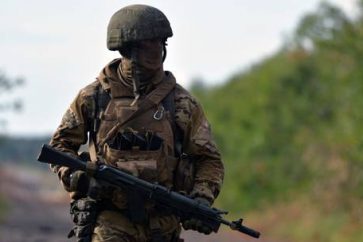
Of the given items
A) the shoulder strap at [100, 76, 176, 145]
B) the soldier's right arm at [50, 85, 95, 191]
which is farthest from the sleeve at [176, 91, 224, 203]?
the soldier's right arm at [50, 85, 95, 191]

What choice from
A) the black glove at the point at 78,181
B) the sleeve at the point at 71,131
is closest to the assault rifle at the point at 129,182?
the black glove at the point at 78,181

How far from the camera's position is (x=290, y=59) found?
1945 inches

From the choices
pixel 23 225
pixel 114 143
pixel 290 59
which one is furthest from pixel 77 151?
pixel 290 59

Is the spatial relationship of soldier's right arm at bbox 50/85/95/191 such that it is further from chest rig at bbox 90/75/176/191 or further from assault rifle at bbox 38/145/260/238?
assault rifle at bbox 38/145/260/238

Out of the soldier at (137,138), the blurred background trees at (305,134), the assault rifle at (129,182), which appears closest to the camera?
the assault rifle at (129,182)

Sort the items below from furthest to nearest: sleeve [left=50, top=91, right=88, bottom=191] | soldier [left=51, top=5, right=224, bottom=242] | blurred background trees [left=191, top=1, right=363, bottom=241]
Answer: blurred background trees [left=191, top=1, right=363, bottom=241] → sleeve [left=50, top=91, right=88, bottom=191] → soldier [left=51, top=5, right=224, bottom=242]

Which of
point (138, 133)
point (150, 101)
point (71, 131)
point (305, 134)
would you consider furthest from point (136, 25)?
point (305, 134)

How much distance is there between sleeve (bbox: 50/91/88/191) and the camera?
9.48m

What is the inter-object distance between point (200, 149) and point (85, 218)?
0.77 metres

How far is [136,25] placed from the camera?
941 centimetres

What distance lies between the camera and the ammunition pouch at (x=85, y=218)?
9383mm

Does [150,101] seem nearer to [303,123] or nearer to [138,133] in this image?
[138,133]

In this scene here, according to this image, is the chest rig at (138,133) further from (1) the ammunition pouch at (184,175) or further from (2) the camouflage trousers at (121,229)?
(2) the camouflage trousers at (121,229)

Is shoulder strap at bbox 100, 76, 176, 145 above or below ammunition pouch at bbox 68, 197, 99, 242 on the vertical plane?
above
